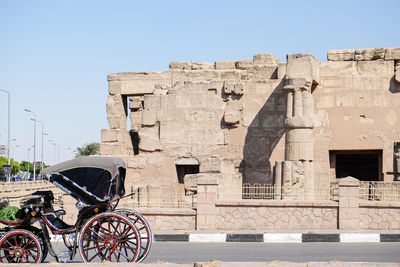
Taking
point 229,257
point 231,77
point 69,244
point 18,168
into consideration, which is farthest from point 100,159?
point 18,168

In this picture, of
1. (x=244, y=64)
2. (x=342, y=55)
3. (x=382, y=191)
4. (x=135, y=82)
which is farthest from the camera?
(x=135, y=82)

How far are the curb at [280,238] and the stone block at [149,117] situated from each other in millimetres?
6446

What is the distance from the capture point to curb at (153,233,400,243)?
39.5ft

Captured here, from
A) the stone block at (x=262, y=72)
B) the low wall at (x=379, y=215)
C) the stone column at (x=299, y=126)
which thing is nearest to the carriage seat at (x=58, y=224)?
the low wall at (x=379, y=215)

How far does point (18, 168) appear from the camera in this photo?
92312mm

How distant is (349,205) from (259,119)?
554 centimetres

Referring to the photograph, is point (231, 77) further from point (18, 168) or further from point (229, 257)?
point (18, 168)

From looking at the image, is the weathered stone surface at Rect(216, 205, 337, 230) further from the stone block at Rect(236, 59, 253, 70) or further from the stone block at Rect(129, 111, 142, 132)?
the stone block at Rect(129, 111, 142, 132)

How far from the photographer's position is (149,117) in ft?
61.0

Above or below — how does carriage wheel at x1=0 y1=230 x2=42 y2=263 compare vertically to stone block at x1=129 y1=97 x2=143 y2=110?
below

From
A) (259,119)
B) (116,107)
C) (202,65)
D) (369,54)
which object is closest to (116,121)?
(116,107)

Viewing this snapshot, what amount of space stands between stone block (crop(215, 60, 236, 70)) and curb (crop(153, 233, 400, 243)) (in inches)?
307

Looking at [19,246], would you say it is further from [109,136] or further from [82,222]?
[109,136]

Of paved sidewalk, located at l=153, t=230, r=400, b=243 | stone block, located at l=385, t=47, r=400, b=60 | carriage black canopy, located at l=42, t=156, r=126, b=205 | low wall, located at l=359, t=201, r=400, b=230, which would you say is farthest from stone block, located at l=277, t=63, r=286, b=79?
carriage black canopy, located at l=42, t=156, r=126, b=205
